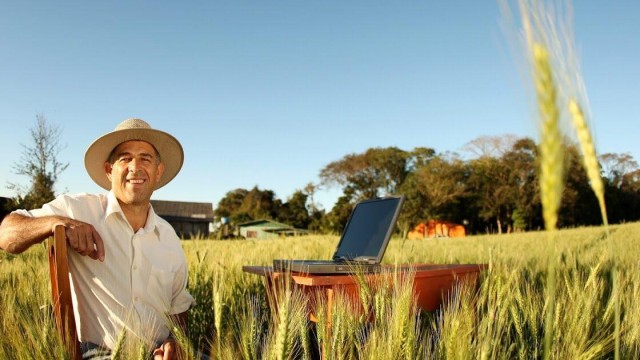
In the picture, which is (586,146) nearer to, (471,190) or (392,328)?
(392,328)

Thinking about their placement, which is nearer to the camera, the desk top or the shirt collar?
the desk top

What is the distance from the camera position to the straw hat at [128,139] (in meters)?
2.47

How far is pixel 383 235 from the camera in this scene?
2721 mm

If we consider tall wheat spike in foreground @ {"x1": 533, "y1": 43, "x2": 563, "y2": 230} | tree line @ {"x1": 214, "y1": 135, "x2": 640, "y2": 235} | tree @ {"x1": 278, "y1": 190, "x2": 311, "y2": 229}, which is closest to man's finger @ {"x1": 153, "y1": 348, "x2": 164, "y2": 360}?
tall wheat spike in foreground @ {"x1": 533, "y1": 43, "x2": 563, "y2": 230}

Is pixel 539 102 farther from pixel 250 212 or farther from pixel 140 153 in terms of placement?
pixel 250 212

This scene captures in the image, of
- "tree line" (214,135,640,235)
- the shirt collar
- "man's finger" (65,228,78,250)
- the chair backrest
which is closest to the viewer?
the chair backrest

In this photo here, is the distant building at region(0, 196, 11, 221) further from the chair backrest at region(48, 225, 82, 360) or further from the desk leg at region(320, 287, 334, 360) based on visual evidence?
the desk leg at region(320, 287, 334, 360)

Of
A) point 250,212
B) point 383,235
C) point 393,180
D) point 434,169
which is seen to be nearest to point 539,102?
point 383,235

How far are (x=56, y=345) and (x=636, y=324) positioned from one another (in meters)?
2.31

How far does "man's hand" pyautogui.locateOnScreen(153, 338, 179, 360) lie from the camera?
6.23ft

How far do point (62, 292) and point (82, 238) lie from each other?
0.74 ft

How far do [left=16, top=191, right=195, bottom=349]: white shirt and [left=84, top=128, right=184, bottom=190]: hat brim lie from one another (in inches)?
10.1

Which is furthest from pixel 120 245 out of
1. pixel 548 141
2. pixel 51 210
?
pixel 548 141

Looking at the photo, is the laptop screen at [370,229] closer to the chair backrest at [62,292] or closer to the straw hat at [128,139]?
the straw hat at [128,139]
